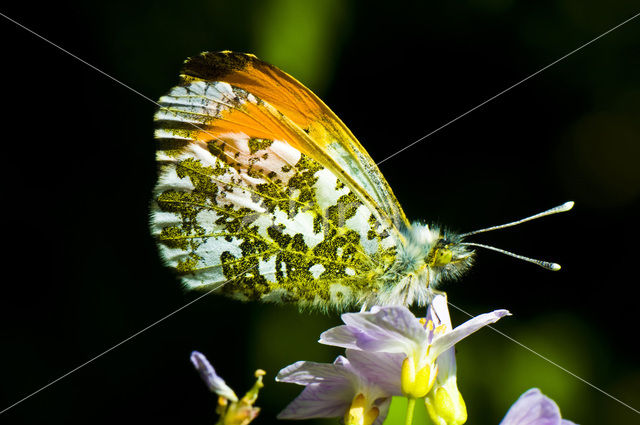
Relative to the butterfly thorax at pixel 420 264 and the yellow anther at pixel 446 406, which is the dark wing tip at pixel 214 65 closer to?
the butterfly thorax at pixel 420 264

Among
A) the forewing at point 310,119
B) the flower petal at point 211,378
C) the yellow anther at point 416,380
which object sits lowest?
the yellow anther at point 416,380

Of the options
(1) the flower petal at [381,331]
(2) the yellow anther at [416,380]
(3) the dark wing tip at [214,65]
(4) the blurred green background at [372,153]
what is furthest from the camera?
(4) the blurred green background at [372,153]

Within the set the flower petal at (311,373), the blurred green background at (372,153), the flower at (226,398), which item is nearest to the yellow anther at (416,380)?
the flower petal at (311,373)

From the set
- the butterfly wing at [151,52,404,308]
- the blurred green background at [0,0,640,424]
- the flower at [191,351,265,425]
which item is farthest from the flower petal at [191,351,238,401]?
the blurred green background at [0,0,640,424]

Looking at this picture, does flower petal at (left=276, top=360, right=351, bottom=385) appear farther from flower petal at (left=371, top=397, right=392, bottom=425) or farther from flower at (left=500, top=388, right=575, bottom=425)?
flower at (left=500, top=388, right=575, bottom=425)

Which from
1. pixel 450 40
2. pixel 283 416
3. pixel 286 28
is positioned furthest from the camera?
pixel 450 40

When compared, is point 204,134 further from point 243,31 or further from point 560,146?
point 560,146

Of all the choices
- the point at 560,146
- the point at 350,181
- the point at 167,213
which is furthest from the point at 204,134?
the point at 560,146
